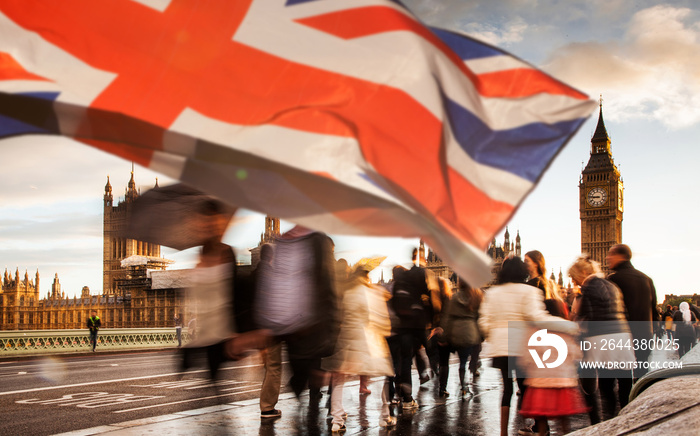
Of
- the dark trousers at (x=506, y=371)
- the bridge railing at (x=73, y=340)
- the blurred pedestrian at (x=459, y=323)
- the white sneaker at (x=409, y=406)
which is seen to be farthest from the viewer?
the bridge railing at (x=73, y=340)

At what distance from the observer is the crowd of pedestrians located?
3055mm

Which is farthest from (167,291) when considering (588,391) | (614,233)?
(614,233)

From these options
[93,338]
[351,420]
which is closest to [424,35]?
[351,420]

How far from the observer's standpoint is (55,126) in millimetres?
1979

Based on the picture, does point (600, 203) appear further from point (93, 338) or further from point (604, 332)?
point (604, 332)

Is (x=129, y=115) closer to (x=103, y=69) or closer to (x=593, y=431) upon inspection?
(x=103, y=69)

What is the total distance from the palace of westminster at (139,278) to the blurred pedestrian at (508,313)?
21087 mm

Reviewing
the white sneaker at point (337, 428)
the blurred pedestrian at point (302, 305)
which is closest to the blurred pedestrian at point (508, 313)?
the white sneaker at point (337, 428)

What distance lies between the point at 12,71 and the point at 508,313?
4390 millimetres

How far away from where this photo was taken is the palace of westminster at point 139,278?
66875 millimetres

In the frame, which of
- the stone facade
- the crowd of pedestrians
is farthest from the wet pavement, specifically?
the stone facade

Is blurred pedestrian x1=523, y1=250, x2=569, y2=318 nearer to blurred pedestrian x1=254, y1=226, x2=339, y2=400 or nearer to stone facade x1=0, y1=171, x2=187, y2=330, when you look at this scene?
blurred pedestrian x1=254, y1=226, x2=339, y2=400

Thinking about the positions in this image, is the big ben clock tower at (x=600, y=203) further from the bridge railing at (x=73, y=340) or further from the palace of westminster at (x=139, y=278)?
the bridge railing at (x=73, y=340)

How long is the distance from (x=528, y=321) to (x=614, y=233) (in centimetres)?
13569
